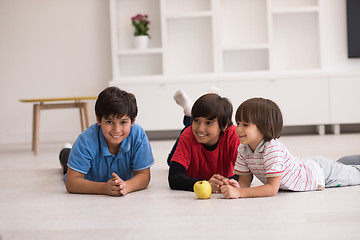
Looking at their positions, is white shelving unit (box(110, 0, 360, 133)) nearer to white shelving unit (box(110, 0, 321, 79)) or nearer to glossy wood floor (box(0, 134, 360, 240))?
white shelving unit (box(110, 0, 321, 79))

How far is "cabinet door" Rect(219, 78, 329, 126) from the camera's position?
186 inches

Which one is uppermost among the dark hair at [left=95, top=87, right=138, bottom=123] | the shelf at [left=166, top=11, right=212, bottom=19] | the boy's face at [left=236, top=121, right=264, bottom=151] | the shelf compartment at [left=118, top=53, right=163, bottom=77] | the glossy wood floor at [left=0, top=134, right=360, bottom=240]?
the shelf at [left=166, top=11, right=212, bottom=19]

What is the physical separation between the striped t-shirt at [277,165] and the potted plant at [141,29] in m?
3.24

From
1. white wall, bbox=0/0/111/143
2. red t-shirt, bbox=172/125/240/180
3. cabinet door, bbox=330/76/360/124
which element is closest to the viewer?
red t-shirt, bbox=172/125/240/180

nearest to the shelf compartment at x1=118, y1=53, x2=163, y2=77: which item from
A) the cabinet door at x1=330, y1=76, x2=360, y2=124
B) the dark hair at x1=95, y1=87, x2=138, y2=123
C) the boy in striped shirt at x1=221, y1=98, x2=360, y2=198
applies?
the cabinet door at x1=330, y1=76, x2=360, y2=124

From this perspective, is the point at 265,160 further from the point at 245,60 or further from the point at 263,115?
the point at 245,60

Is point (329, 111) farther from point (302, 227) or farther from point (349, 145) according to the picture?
point (302, 227)

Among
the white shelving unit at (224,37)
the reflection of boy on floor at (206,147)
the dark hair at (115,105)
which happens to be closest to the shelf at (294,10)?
the white shelving unit at (224,37)

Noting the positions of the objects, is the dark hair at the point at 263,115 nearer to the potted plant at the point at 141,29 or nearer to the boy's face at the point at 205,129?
the boy's face at the point at 205,129

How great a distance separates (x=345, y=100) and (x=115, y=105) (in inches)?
135

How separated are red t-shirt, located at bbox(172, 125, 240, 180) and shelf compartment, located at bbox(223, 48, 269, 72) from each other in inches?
123

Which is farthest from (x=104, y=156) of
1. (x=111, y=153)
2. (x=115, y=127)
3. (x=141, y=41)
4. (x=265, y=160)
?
(x=141, y=41)

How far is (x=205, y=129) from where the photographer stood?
1.92m

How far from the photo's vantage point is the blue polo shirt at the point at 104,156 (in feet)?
6.40
